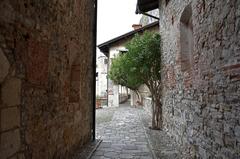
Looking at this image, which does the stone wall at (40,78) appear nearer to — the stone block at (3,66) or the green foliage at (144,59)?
the stone block at (3,66)

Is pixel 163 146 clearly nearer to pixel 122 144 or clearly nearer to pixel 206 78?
pixel 122 144

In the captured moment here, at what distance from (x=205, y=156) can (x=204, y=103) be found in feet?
2.66

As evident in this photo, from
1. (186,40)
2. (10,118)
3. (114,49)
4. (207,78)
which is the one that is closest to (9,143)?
(10,118)

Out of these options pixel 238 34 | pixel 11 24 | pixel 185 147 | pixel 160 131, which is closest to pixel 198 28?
pixel 238 34

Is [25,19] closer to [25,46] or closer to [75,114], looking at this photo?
[25,46]

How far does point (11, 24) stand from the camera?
116 inches

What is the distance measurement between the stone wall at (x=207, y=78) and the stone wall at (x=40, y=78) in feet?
7.53

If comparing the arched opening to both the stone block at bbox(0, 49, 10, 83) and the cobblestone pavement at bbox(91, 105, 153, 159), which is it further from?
the stone block at bbox(0, 49, 10, 83)

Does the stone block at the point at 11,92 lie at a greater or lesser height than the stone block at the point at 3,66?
lesser

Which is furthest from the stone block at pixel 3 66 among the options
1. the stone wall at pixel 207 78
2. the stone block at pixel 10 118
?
the stone wall at pixel 207 78

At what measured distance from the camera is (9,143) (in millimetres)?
2818

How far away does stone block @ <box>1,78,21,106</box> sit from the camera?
9.07 ft

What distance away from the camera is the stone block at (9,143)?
2.68m

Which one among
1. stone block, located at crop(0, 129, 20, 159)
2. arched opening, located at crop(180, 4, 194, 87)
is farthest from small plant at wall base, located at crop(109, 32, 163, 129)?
stone block, located at crop(0, 129, 20, 159)
